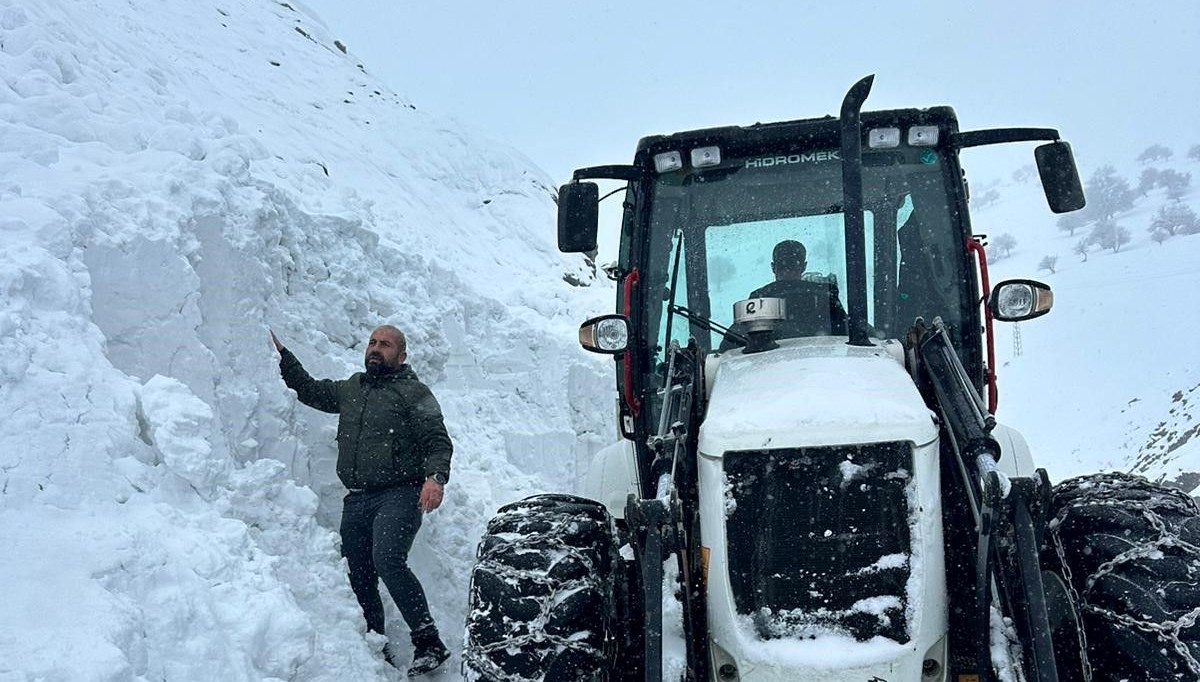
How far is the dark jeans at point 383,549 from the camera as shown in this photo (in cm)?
425

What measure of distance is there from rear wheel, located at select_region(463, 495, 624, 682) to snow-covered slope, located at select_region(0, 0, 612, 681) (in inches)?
38.4

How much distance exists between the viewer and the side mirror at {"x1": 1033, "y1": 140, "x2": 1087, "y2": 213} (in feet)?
11.7

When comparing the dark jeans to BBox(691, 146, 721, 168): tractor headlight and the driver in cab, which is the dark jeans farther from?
BBox(691, 146, 721, 168): tractor headlight

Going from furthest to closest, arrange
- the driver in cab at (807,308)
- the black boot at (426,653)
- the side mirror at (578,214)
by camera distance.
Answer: the black boot at (426,653) < the side mirror at (578,214) < the driver in cab at (807,308)

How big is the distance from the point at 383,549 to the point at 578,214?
71.7 inches

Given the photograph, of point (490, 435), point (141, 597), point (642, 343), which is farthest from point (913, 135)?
point (490, 435)

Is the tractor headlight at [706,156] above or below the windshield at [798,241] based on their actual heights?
above

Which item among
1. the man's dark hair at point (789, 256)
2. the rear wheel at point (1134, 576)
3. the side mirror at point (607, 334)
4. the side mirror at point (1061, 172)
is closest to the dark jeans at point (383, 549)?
the side mirror at point (607, 334)

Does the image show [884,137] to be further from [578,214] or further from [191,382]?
[191,382]

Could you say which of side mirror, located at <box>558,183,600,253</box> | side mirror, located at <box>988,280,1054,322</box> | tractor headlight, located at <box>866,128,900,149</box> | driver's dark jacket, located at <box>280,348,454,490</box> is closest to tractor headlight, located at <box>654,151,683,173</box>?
side mirror, located at <box>558,183,600,253</box>

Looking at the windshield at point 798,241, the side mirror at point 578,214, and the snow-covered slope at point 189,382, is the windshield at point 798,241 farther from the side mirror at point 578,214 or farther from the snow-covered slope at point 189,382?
the snow-covered slope at point 189,382

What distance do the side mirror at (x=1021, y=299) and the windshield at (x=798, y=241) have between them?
0.31 m

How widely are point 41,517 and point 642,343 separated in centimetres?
222

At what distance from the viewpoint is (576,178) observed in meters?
3.77
